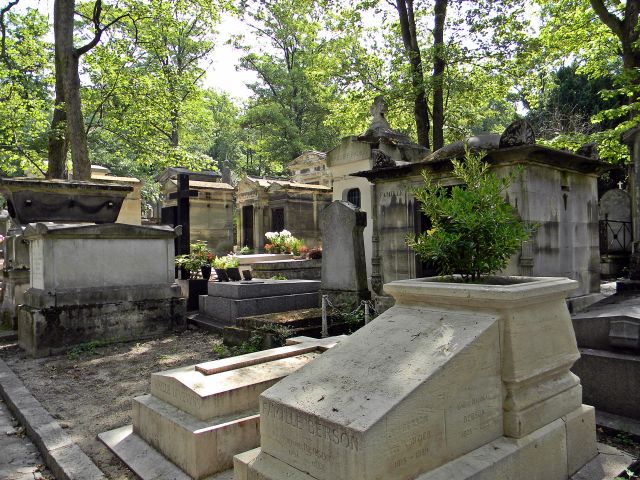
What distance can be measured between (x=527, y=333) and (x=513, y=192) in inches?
175

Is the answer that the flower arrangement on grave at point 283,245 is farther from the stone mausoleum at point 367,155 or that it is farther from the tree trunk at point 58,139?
the tree trunk at point 58,139

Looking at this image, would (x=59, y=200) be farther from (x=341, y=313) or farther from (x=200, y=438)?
(x=200, y=438)

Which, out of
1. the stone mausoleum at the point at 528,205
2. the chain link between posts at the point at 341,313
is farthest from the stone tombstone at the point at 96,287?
the stone mausoleum at the point at 528,205

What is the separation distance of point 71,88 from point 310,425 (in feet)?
41.3

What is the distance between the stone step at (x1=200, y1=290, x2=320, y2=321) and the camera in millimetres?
8477

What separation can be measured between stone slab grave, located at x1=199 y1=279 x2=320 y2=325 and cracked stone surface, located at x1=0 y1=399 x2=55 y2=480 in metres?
4.20

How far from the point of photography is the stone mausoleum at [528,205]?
664cm

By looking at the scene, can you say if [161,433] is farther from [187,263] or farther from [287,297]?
[187,263]

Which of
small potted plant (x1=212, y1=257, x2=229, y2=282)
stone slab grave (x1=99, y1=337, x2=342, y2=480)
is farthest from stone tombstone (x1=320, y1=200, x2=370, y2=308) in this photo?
stone slab grave (x1=99, y1=337, x2=342, y2=480)

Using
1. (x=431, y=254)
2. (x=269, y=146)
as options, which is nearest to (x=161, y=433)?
(x=431, y=254)

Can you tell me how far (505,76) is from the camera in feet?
51.3

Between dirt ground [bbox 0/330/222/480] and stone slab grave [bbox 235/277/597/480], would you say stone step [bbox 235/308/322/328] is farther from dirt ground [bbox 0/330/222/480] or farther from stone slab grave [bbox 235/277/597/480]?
stone slab grave [bbox 235/277/597/480]

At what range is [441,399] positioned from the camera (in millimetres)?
2301

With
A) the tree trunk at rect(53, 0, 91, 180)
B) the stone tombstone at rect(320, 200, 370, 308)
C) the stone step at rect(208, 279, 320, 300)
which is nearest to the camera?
the stone tombstone at rect(320, 200, 370, 308)
